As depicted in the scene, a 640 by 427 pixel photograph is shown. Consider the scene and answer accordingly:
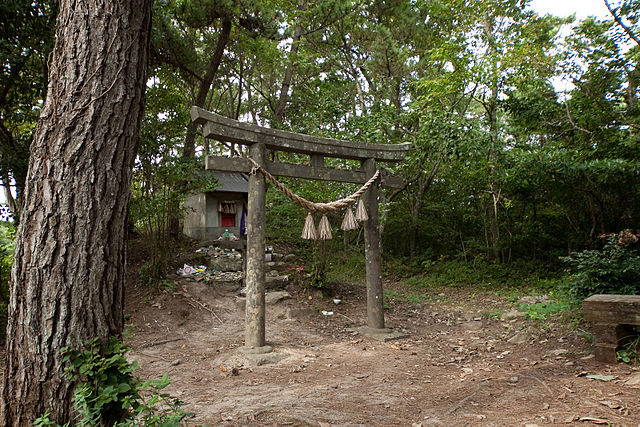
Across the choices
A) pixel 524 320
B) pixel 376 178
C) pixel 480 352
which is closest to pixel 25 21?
pixel 376 178

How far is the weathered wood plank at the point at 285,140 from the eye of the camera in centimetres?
431

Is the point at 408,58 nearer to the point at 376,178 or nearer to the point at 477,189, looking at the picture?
the point at 477,189

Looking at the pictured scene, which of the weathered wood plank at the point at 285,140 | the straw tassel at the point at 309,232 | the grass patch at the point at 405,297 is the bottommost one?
the grass patch at the point at 405,297

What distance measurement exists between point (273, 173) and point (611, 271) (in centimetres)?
414

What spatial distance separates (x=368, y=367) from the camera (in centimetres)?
400

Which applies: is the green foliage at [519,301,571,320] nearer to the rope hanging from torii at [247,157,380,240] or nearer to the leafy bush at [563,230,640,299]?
the leafy bush at [563,230,640,299]

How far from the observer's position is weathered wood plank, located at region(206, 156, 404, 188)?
4453mm

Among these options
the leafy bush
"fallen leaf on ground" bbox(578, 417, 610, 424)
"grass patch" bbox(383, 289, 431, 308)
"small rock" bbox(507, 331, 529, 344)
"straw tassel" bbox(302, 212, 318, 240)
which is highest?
"straw tassel" bbox(302, 212, 318, 240)

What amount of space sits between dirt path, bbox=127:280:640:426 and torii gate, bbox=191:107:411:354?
36 centimetres

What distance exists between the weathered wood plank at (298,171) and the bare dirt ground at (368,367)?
2249 mm

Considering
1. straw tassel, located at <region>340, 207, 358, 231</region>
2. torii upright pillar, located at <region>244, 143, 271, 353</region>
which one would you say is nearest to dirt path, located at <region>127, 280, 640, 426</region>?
torii upright pillar, located at <region>244, 143, 271, 353</region>

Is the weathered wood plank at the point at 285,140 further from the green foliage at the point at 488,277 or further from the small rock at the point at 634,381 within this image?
the green foliage at the point at 488,277

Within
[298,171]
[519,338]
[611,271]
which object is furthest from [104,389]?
[611,271]

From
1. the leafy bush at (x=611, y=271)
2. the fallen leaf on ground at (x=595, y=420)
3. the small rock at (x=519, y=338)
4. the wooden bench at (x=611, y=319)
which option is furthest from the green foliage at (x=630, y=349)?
the fallen leaf on ground at (x=595, y=420)
